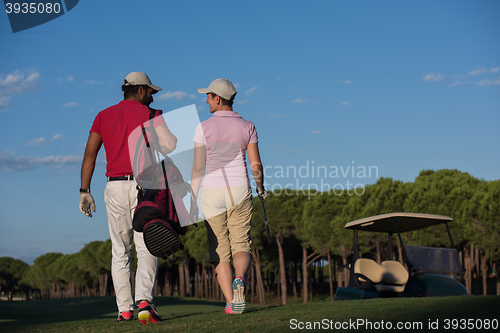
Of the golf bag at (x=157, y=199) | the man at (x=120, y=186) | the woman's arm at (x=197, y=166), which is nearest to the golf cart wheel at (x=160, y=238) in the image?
the golf bag at (x=157, y=199)

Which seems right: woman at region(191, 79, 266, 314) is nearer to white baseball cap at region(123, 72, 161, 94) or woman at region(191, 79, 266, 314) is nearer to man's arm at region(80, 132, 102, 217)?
white baseball cap at region(123, 72, 161, 94)

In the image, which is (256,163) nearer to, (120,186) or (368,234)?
(120,186)

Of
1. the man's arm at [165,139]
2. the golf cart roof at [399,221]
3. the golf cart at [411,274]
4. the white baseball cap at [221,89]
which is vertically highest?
the white baseball cap at [221,89]

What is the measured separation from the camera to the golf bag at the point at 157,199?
4422 mm

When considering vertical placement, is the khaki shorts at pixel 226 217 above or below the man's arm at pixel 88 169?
below

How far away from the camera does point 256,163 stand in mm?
5492

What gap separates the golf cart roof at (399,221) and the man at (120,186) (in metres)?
6.82

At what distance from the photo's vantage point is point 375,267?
33.2ft

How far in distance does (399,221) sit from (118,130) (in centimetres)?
812

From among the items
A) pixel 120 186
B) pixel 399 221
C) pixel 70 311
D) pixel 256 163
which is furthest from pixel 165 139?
pixel 70 311

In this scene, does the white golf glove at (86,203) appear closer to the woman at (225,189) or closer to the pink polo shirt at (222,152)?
the woman at (225,189)

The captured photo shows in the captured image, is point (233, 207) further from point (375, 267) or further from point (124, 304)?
point (375, 267)

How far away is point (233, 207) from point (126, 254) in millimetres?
1282

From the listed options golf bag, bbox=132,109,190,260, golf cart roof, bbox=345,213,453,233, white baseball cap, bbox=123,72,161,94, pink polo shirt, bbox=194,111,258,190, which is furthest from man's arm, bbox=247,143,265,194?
golf cart roof, bbox=345,213,453,233
